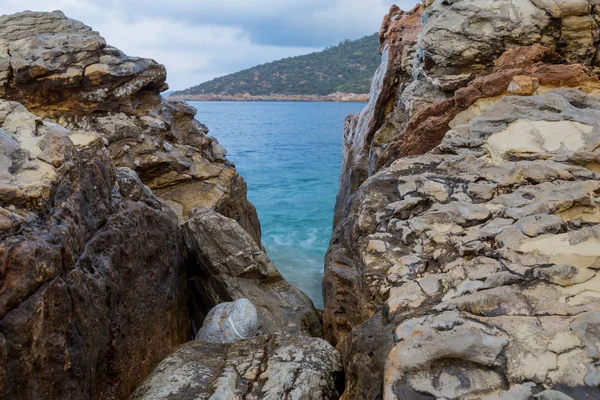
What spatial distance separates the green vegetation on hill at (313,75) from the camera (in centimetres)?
8594

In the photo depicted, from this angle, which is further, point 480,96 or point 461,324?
point 480,96

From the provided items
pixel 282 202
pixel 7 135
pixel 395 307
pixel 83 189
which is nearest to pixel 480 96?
pixel 395 307

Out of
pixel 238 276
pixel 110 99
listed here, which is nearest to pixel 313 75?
pixel 110 99

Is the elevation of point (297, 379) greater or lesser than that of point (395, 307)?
lesser

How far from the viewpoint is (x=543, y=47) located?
219 inches

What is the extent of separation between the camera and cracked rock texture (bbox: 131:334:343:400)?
9.35 ft

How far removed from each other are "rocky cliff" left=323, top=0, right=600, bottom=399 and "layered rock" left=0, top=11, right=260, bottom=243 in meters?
3.20

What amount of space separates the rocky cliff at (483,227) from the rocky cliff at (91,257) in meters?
0.74

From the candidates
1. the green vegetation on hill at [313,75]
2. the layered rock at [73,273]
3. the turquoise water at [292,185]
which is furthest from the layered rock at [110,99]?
the green vegetation on hill at [313,75]

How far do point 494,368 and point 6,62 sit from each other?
7869mm

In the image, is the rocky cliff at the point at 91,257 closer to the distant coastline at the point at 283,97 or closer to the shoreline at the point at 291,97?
the shoreline at the point at 291,97

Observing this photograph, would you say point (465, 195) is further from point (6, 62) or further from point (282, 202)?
point (282, 202)

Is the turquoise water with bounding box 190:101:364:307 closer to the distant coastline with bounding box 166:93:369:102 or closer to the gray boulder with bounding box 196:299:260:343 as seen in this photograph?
the gray boulder with bounding box 196:299:260:343

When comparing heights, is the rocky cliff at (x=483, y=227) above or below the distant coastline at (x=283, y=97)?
below
